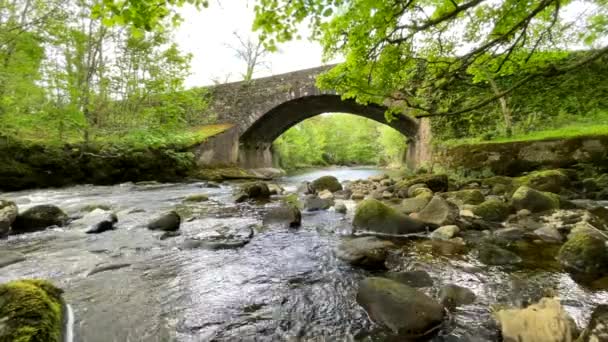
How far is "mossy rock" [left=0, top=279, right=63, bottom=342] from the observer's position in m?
1.64

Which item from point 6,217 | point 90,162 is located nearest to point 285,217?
point 6,217

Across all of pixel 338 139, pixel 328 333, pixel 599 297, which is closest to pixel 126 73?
pixel 328 333

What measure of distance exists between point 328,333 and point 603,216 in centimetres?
504

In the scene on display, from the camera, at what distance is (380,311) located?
2.33m

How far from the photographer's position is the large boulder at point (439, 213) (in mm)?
4668

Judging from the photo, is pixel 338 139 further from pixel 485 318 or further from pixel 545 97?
pixel 485 318

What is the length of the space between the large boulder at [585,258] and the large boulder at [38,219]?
7.15 meters

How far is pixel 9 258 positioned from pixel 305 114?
16833 mm

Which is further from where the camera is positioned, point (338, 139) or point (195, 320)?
point (338, 139)

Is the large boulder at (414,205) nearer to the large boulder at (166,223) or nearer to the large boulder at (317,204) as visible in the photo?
the large boulder at (317,204)

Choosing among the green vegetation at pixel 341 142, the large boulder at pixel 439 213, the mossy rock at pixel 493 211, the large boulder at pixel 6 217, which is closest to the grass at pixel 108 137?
the large boulder at pixel 6 217

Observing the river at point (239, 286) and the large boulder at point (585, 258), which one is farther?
the large boulder at point (585, 258)

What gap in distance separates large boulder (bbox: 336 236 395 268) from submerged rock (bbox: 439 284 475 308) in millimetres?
781

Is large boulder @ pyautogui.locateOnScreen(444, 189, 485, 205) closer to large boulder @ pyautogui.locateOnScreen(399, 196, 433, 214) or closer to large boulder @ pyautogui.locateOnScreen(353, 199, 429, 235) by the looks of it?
large boulder @ pyautogui.locateOnScreen(399, 196, 433, 214)
